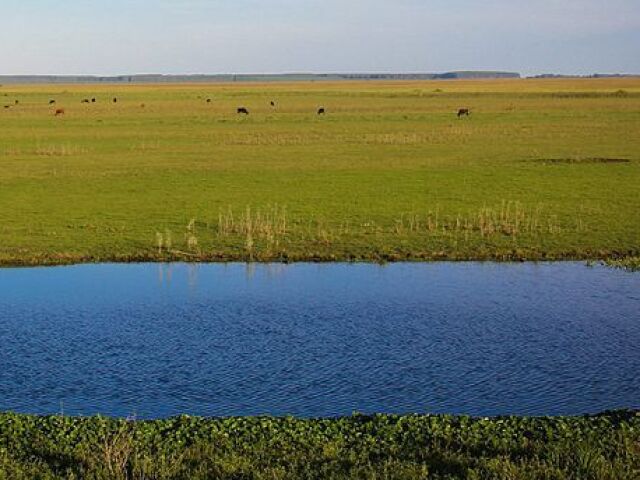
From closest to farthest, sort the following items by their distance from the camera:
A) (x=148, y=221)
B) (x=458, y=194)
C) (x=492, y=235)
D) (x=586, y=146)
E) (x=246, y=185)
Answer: (x=492, y=235) → (x=148, y=221) → (x=458, y=194) → (x=246, y=185) → (x=586, y=146)

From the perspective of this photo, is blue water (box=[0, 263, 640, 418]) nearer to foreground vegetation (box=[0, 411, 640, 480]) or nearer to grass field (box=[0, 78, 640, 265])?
foreground vegetation (box=[0, 411, 640, 480])

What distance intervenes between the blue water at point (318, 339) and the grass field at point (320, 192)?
246 centimetres

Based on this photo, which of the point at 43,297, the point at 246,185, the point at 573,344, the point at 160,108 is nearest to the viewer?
the point at 573,344

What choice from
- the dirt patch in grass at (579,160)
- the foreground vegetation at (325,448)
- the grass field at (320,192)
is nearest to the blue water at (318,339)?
the foreground vegetation at (325,448)

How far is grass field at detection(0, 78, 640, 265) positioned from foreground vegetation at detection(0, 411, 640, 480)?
15178 mm

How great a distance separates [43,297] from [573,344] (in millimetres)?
13747

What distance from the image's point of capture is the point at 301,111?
105m

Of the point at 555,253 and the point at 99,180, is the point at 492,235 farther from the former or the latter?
the point at 99,180

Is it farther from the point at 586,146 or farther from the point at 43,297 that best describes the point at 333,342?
the point at 586,146

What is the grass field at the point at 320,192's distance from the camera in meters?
30.5

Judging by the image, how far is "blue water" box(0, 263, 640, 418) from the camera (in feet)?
55.1

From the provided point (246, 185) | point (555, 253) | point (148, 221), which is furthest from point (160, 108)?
point (555, 253)

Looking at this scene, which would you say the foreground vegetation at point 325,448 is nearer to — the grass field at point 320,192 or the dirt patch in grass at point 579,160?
the grass field at point 320,192

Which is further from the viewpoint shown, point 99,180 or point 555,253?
point 99,180
